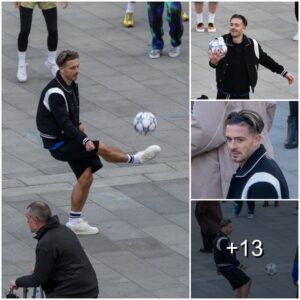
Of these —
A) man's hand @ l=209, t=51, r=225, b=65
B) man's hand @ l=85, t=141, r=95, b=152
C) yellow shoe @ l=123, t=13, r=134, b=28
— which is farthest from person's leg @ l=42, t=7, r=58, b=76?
man's hand @ l=209, t=51, r=225, b=65

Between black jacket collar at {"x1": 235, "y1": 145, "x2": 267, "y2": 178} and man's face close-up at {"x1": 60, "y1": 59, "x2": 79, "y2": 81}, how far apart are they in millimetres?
2938

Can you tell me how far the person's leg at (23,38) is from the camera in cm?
1395

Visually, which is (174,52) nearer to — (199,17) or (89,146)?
(199,17)

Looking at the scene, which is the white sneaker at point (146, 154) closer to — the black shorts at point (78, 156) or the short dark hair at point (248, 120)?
the black shorts at point (78, 156)

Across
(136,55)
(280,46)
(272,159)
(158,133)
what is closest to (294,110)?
(272,159)

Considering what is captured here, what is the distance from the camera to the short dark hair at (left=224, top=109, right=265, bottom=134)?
7401 millimetres

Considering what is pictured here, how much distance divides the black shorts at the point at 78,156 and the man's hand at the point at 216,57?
145 cm

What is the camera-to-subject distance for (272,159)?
291 inches

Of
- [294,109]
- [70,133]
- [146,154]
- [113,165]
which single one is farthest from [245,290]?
[113,165]

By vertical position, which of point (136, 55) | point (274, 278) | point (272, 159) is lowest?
point (136, 55)

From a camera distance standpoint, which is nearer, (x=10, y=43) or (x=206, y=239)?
(x=206, y=239)

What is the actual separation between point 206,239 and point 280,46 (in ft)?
22.9

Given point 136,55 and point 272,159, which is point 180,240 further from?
point 136,55

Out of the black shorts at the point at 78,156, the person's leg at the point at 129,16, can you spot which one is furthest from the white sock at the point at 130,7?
the black shorts at the point at 78,156
